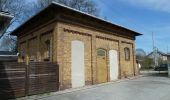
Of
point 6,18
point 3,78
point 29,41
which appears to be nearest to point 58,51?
point 3,78

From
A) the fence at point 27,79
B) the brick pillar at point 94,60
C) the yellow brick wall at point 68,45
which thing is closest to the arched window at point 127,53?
the yellow brick wall at point 68,45

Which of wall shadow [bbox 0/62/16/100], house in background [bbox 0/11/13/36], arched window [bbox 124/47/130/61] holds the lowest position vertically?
wall shadow [bbox 0/62/16/100]

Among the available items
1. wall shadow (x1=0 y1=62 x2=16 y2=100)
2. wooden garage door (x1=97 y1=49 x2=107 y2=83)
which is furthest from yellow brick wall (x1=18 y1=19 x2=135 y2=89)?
wall shadow (x1=0 y1=62 x2=16 y2=100)

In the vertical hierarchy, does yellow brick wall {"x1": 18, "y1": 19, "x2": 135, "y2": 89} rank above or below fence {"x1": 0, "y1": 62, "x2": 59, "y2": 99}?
above

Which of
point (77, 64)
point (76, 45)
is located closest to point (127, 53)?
point (76, 45)

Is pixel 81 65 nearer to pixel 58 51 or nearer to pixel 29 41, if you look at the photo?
pixel 58 51

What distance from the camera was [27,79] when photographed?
15.2m

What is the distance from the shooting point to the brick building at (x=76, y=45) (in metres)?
17.8

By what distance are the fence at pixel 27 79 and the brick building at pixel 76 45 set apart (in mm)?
873

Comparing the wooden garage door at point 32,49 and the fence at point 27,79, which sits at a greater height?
the wooden garage door at point 32,49

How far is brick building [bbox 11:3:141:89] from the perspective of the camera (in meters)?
17.8

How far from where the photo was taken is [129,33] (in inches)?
1050

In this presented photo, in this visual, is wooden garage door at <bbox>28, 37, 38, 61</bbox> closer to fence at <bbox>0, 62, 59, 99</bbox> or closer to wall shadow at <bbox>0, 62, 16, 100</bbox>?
fence at <bbox>0, 62, 59, 99</bbox>

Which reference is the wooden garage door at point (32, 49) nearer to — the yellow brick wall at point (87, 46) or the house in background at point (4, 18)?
the yellow brick wall at point (87, 46)
